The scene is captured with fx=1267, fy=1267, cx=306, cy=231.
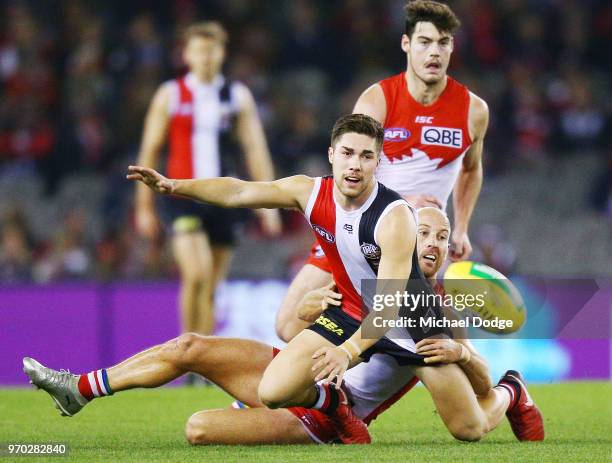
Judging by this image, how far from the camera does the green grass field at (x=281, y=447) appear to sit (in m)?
5.35

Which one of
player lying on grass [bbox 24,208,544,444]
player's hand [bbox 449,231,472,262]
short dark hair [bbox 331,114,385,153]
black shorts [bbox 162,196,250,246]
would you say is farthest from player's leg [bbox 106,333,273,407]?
black shorts [bbox 162,196,250,246]

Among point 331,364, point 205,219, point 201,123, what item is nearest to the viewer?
point 331,364

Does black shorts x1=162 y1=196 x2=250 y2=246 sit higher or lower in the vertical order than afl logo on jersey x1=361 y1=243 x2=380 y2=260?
lower

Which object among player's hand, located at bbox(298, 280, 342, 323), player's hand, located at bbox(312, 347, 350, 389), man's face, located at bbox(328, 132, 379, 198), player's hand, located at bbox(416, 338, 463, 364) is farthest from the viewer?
player's hand, located at bbox(298, 280, 342, 323)

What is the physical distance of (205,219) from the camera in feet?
31.6

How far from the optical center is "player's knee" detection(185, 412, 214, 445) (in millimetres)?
5742

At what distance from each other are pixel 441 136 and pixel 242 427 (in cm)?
216

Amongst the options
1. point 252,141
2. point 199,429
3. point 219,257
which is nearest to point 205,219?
point 219,257

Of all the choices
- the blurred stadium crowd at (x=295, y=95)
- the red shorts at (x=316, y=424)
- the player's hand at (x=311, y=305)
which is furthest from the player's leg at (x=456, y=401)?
the blurred stadium crowd at (x=295, y=95)

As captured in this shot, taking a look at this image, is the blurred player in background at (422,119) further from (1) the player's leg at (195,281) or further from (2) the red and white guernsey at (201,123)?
(2) the red and white guernsey at (201,123)

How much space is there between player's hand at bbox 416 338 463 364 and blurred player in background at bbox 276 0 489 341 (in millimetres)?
1286

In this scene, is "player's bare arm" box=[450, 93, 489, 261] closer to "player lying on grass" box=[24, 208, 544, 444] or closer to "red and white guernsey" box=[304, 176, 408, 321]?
"player lying on grass" box=[24, 208, 544, 444]

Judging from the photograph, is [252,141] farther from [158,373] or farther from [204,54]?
[158,373]

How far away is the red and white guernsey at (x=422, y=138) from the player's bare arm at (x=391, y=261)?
1385 mm
